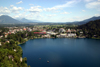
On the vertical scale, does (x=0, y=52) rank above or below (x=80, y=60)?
above

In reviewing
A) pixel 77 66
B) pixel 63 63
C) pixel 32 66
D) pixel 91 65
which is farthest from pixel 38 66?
pixel 91 65

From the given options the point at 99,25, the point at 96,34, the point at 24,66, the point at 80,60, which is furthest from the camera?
the point at 99,25

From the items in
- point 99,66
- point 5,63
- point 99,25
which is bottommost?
point 99,66

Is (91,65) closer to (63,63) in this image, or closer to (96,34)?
(63,63)

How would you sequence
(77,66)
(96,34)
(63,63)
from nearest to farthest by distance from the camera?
1. (77,66)
2. (63,63)
3. (96,34)

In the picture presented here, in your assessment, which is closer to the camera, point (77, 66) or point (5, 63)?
point (5, 63)

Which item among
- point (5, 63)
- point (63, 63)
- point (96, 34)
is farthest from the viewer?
point (96, 34)

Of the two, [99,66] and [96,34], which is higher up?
[96,34]

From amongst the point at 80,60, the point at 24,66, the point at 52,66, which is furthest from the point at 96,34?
the point at 24,66

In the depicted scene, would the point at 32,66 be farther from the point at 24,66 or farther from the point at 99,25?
the point at 99,25
